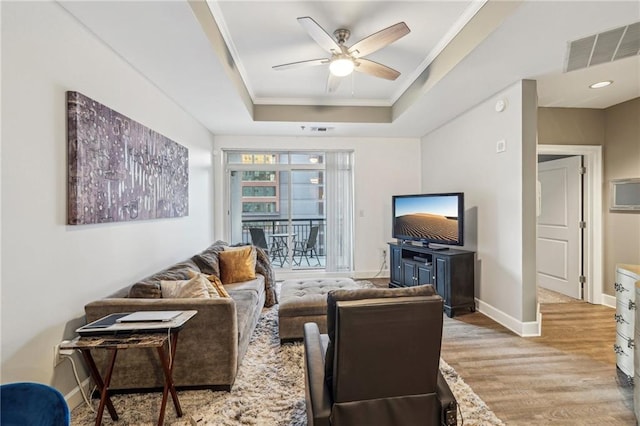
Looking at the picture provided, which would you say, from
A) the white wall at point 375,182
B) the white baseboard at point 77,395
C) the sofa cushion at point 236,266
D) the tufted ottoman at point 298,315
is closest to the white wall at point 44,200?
the white baseboard at point 77,395

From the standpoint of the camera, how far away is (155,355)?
1999 mm

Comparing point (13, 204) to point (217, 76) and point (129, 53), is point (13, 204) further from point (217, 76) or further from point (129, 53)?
point (217, 76)

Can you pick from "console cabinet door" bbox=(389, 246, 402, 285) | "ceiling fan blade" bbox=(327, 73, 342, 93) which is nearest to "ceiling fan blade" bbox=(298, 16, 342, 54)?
"ceiling fan blade" bbox=(327, 73, 342, 93)

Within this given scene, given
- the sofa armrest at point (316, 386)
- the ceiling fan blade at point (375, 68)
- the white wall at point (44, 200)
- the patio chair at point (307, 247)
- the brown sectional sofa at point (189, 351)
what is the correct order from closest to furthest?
the sofa armrest at point (316, 386), the white wall at point (44, 200), the brown sectional sofa at point (189, 351), the ceiling fan blade at point (375, 68), the patio chair at point (307, 247)

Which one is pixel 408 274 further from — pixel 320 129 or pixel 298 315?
pixel 320 129

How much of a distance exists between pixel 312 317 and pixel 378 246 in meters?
2.88

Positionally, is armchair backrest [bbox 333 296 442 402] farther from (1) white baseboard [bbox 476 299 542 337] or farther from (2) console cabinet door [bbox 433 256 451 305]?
(2) console cabinet door [bbox 433 256 451 305]

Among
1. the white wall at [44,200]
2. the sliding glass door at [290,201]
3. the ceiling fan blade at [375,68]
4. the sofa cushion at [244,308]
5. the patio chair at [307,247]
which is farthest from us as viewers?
the patio chair at [307,247]

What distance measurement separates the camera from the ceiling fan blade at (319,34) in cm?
208

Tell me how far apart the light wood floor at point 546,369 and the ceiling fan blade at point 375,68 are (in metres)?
2.59

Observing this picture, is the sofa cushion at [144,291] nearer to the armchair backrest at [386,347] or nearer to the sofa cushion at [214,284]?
the sofa cushion at [214,284]

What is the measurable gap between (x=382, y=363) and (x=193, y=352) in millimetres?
1384

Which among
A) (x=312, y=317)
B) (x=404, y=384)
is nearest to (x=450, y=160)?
(x=312, y=317)

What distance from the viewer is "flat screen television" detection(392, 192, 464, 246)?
3.69 meters
